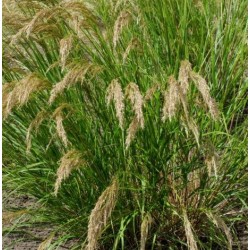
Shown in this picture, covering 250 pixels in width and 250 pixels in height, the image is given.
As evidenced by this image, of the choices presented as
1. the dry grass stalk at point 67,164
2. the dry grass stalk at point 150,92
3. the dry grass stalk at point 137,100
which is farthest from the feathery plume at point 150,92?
the dry grass stalk at point 67,164

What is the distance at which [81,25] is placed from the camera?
10.1 ft

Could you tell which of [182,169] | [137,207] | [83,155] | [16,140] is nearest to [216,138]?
[182,169]

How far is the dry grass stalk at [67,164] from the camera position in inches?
95.6

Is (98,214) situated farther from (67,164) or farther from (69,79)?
(69,79)

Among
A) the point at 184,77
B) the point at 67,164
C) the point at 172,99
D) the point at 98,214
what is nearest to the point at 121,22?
the point at 184,77

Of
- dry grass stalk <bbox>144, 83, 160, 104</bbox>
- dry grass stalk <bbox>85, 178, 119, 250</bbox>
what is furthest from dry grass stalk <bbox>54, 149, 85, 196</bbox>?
dry grass stalk <bbox>144, 83, 160, 104</bbox>

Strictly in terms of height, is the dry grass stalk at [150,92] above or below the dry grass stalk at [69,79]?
below

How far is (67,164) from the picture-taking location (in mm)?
2531

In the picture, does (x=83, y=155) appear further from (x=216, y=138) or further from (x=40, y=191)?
(x=216, y=138)

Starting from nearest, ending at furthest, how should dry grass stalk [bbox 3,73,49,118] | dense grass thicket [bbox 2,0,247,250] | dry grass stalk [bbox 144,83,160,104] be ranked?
dry grass stalk [bbox 3,73,49,118] < dry grass stalk [bbox 144,83,160,104] < dense grass thicket [bbox 2,0,247,250]

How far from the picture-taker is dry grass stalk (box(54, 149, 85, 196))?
2.43 meters

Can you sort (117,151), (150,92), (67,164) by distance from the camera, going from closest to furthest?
(67,164), (150,92), (117,151)

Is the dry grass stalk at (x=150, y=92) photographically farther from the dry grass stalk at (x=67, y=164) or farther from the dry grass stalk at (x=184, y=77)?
the dry grass stalk at (x=67, y=164)

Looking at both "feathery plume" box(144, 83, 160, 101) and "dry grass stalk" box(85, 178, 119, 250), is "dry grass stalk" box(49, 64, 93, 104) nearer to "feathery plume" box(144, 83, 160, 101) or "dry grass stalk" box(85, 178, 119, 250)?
"feathery plume" box(144, 83, 160, 101)
